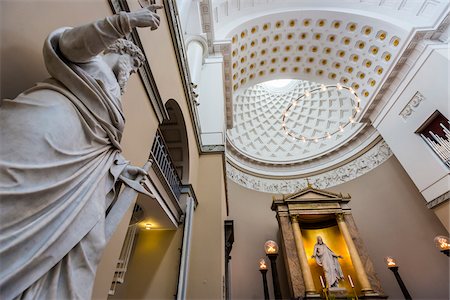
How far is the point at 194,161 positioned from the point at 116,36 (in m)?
3.86

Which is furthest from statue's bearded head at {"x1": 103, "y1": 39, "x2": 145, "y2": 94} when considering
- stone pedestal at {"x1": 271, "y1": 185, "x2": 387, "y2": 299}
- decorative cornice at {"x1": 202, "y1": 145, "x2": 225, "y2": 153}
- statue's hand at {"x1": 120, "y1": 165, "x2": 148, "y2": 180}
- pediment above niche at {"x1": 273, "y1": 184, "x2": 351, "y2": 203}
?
pediment above niche at {"x1": 273, "y1": 184, "x2": 351, "y2": 203}

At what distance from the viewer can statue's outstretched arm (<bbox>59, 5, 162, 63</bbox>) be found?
3.11ft

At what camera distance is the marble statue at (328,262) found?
23.1 ft

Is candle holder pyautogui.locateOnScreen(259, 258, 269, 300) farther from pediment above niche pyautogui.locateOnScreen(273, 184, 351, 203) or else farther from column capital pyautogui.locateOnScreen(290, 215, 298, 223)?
pediment above niche pyautogui.locateOnScreen(273, 184, 351, 203)

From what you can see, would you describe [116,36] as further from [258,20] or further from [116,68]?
[258,20]

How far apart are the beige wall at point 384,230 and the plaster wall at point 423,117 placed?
4.19ft

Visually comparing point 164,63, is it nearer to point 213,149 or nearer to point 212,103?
point 213,149

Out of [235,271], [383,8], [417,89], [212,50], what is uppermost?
[383,8]

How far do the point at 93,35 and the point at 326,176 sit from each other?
11742mm

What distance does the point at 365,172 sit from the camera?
988 centimetres

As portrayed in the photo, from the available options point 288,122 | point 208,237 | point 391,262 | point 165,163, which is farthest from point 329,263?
point 288,122

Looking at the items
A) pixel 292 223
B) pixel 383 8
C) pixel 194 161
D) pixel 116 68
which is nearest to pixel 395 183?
pixel 292 223

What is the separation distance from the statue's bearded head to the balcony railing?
1.85m

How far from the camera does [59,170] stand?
0.86m
